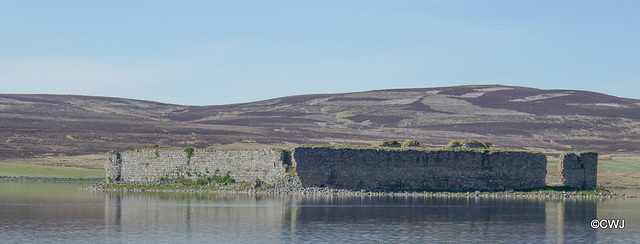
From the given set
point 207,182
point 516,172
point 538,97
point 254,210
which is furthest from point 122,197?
point 538,97

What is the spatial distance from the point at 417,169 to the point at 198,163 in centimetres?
1062

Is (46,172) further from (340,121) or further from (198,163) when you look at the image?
(340,121)

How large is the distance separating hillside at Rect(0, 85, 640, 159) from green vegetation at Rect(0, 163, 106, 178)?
21386mm

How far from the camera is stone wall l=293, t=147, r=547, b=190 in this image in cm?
4078

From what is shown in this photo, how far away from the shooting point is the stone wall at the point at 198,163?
41.6 m

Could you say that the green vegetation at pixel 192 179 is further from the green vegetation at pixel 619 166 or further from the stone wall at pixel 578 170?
the green vegetation at pixel 619 166

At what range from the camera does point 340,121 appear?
15750cm

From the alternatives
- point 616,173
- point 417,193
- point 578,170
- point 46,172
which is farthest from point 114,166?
point 616,173

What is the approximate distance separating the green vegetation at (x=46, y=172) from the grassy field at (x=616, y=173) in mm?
29313

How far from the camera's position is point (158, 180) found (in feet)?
148

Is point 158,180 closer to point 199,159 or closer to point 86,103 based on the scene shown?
point 199,159

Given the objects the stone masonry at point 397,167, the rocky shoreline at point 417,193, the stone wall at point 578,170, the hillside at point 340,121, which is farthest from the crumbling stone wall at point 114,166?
the hillside at point 340,121

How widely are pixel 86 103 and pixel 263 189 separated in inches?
5960

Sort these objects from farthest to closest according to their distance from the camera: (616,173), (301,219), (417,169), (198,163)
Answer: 1. (616,173)
2. (198,163)
3. (417,169)
4. (301,219)
